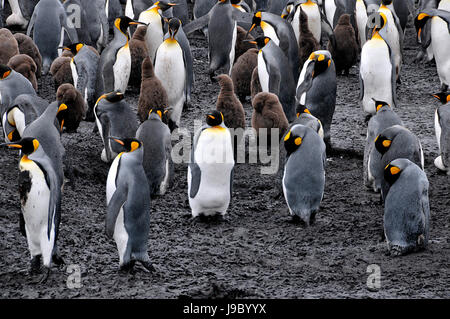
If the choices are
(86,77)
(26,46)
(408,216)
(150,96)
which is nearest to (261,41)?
(150,96)

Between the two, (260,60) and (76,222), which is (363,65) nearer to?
(260,60)

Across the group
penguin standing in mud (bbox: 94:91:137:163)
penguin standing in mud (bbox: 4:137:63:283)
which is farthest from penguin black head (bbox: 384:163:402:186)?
penguin standing in mud (bbox: 94:91:137:163)

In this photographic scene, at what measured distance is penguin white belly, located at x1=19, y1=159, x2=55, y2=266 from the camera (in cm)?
469

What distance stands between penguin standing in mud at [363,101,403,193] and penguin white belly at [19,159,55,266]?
251 cm

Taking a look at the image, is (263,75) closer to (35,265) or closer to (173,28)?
(173,28)

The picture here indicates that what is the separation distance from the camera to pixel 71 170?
5906 millimetres

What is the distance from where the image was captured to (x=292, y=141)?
18.5ft

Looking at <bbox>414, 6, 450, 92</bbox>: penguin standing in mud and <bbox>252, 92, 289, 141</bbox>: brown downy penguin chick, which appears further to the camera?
<bbox>414, 6, 450, 92</bbox>: penguin standing in mud

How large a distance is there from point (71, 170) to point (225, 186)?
115cm

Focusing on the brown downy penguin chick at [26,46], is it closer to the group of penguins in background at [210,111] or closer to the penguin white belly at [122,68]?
the group of penguins in background at [210,111]

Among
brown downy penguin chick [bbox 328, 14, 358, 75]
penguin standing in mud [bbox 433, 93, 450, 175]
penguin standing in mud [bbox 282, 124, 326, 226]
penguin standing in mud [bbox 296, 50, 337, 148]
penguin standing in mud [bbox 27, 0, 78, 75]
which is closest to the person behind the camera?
penguin standing in mud [bbox 282, 124, 326, 226]

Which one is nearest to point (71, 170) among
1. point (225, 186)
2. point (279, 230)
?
point (225, 186)

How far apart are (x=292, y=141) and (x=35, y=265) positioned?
198 cm

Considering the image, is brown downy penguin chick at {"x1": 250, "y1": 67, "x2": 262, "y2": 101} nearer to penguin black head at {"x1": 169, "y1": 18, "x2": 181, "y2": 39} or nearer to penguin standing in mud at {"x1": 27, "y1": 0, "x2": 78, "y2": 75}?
penguin black head at {"x1": 169, "y1": 18, "x2": 181, "y2": 39}
